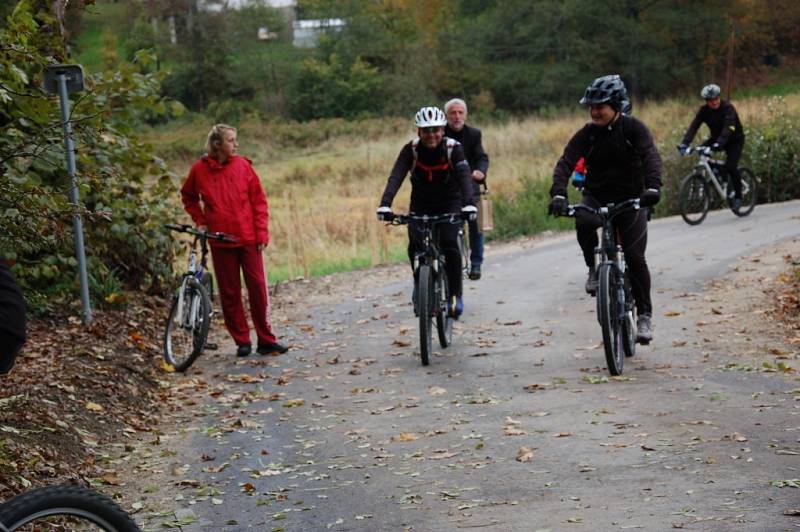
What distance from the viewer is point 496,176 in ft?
108

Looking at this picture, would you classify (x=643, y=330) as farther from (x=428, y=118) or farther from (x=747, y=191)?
(x=747, y=191)

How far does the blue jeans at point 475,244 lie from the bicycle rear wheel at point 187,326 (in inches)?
161

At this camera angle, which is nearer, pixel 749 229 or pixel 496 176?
pixel 749 229

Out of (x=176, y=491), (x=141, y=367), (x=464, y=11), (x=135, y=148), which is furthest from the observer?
(x=464, y=11)

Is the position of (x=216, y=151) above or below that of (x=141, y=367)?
above

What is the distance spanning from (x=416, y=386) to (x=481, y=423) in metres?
1.64

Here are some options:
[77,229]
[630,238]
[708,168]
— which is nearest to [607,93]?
[630,238]

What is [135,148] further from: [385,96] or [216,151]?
[385,96]

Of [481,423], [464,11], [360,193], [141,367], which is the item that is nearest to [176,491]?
[481,423]

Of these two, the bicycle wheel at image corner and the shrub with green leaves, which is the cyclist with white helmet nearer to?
the shrub with green leaves

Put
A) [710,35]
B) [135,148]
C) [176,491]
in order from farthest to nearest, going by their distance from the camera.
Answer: [710,35] → [135,148] → [176,491]

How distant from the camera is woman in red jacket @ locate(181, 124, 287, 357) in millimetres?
11328

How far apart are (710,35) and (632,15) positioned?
5618 mm

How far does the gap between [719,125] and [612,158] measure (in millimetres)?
10913
